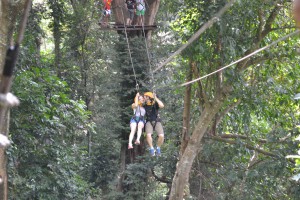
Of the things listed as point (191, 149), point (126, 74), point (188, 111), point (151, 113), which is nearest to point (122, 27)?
point (126, 74)

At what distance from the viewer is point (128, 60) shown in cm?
1348

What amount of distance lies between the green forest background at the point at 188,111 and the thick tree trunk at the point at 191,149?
0.14 feet

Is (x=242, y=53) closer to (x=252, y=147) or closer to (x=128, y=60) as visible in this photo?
(x=252, y=147)

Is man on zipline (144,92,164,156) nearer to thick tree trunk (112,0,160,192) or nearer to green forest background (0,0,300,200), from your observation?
green forest background (0,0,300,200)

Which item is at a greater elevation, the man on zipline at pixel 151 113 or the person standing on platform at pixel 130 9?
the person standing on platform at pixel 130 9

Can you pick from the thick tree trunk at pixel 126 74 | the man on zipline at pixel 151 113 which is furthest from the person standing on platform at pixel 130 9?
the man on zipline at pixel 151 113

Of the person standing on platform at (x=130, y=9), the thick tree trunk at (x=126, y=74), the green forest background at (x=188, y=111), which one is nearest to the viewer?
the green forest background at (x=188, y=111)

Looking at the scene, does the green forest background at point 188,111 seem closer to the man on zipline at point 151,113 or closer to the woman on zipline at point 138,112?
the man on zipline at point 151,113

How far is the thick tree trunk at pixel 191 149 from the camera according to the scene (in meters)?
10.2

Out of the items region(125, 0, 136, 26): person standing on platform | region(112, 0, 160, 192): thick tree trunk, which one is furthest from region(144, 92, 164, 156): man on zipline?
region(125, 0, 136, 26): person standing on platform

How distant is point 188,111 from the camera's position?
11016mm

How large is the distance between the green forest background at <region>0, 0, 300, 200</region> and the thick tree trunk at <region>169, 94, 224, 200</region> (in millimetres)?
43

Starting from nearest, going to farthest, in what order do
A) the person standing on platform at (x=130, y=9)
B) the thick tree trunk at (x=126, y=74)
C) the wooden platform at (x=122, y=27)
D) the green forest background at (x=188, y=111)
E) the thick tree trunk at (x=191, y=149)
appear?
the green forest background at (x=188, y=111) → the thick tree trunk at (x=191, y=149) → the wooden platform at (x=122, y=27) → the person standing on platform at (x=130, y=9) → the thick tree trunk at (x=126, y=74)

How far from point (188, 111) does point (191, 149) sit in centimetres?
93
